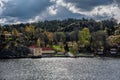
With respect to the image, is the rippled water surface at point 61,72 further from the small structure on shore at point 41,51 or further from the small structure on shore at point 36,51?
the small structure on shore at point 41,51

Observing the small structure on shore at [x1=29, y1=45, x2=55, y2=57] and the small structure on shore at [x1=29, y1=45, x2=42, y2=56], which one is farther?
the small structure on shore at [x1=29, y1=45, x2=55, y2=57]

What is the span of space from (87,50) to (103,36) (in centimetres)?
1281

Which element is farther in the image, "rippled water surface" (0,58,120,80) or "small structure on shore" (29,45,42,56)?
"small structure on shore" (29,45,42,56)

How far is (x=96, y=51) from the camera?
16075 centimetres

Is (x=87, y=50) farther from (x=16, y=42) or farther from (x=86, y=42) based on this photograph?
(x=16, y=42)

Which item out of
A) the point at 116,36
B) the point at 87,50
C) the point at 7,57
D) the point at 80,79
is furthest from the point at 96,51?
the point at 116,36

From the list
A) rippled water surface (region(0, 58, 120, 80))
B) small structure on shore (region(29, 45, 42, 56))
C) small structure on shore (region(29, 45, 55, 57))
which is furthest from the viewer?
small structure on shore (region(29, 45, 55, 57))

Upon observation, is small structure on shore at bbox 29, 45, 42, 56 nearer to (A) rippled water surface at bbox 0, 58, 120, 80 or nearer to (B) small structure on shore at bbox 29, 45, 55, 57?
(B) small structure on shore at bbox 29, 45, 55, 57

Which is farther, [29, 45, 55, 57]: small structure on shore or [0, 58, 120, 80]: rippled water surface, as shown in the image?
[29, 45, 55, 57]: small structure on shore

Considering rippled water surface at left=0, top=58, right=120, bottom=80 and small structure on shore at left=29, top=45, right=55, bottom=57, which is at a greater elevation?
small structure on shore at left=29, top=45, right=55, bottom=57

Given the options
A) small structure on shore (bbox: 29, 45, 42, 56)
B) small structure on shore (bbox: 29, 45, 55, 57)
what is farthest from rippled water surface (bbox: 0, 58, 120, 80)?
small structure on shore (bbox: 29, 45, 55, 57)

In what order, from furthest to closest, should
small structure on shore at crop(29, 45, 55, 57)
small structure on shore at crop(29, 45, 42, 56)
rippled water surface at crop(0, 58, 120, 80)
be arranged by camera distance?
1. small structure on shore at crop(29, 45, 55, 57)
2. small structure on shore at crop(29, 45, 42, 56)
3. rippled water surface at crop(0, 58, 120, 80)

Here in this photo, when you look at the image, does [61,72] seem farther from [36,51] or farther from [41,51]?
[41,51]

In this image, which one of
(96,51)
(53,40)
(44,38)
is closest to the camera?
(96,51)
